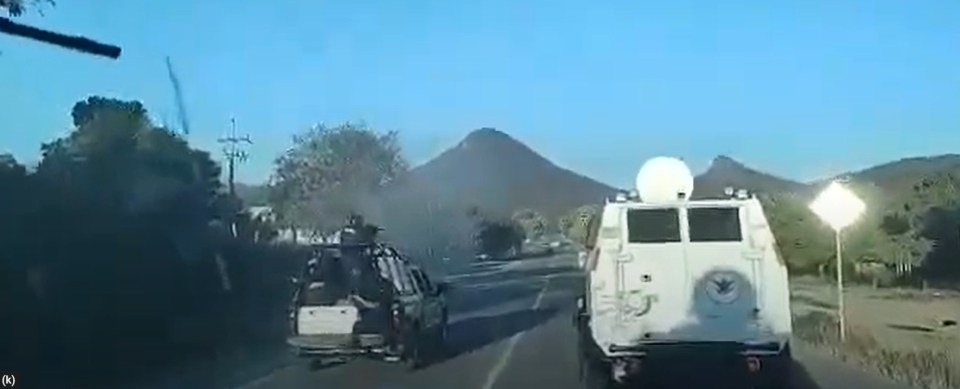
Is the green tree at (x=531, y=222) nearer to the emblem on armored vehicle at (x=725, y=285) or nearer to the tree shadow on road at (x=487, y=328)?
the tree shadow on road at (x=487, y=328)

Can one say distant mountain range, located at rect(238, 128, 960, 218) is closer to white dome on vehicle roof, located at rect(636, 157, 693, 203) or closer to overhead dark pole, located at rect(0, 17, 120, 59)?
white dome on vehicle roof, located at rect(636, 157, 693, 203)

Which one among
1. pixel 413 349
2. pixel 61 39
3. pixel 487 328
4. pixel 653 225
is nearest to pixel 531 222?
pixel 487 328

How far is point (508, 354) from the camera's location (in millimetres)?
9680

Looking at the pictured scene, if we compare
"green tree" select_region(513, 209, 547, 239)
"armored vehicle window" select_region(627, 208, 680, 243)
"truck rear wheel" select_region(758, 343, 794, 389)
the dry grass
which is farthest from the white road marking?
the dry grass

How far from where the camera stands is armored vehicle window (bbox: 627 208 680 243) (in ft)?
30.1

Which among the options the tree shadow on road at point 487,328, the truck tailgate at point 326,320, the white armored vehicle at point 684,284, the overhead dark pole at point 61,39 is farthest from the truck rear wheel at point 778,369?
the overhead dark pole at point 61,39

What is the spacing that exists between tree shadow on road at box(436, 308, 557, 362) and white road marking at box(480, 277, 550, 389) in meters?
0.03

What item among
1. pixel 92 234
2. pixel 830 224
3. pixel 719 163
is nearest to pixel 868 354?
pixel 830 224

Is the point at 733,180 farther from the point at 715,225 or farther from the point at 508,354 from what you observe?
the point at 508,354

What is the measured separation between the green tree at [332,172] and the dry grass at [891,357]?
235cm

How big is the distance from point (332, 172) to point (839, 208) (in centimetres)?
268

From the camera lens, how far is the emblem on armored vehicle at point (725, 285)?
29.8ft

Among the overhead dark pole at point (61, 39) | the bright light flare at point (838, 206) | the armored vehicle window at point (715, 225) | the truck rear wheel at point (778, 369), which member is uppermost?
the overhead dark pole at point (61, 39)

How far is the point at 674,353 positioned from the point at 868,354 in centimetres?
107
